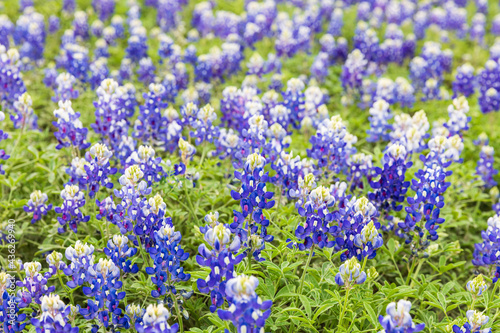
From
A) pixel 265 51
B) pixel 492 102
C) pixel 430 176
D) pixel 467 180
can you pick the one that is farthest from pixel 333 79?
pixel 430 176

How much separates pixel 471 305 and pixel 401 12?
9262 millimetres

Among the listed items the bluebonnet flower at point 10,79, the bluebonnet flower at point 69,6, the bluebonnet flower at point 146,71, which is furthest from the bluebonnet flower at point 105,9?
the bluebonnet flower at point 10,79

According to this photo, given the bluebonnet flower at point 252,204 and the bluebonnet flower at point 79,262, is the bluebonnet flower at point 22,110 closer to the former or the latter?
the bluebonnet flower at point 79,262

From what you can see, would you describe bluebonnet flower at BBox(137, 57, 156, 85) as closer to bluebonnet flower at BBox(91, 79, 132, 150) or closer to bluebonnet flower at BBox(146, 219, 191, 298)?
bluebonnet flower at BBox(91, 79, 132, 150)

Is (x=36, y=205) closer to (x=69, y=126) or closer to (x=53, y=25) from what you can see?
(x=69, y=126)

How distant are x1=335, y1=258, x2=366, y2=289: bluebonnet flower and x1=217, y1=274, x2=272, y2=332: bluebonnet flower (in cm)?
75

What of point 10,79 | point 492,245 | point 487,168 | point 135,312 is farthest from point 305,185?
point 10,79

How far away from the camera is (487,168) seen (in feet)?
18.7

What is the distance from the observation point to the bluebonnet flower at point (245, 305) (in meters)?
2.54

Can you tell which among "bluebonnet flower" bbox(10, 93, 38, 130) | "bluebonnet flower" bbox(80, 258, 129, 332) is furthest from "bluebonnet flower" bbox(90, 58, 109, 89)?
"bluebonnet flower" bbox(80, 258, 129, 332)

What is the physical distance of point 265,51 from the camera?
939cm

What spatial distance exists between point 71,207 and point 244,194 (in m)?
1.54

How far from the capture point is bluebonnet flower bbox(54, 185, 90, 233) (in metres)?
4.05

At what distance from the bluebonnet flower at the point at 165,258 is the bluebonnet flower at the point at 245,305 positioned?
817 mm
